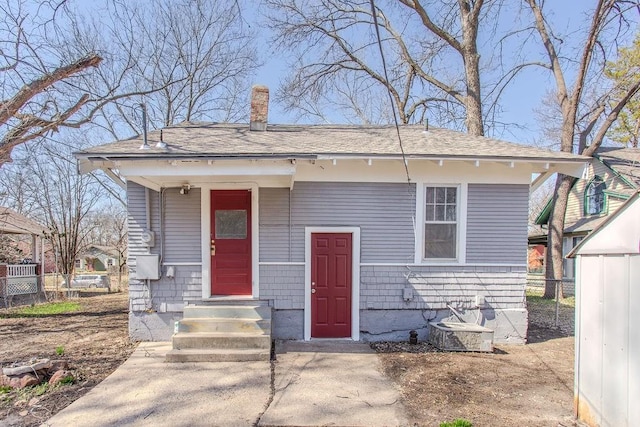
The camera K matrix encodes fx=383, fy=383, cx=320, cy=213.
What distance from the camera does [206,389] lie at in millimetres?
4766

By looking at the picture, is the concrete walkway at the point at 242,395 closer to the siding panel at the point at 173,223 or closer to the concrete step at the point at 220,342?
the concrete step at the point at 220,342

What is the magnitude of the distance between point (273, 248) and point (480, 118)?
31.7 ft

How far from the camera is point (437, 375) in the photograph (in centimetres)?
533

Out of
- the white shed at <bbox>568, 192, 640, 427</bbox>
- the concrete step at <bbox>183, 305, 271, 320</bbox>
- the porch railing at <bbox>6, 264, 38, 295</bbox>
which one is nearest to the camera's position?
the white shed at <bbox>568, 192, 640, 427</bbox>

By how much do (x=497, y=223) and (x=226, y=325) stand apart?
17.0 ft

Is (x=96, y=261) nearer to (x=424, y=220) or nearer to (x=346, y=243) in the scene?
(x=346, y=243)

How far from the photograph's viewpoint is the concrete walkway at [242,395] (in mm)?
4012

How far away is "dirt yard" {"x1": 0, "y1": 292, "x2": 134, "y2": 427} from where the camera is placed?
420cm

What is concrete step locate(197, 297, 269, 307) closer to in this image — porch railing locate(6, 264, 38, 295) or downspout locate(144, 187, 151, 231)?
A: downspout locate(144, 187, 151, 231)

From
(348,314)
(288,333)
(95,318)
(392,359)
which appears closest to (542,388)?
(392,359)

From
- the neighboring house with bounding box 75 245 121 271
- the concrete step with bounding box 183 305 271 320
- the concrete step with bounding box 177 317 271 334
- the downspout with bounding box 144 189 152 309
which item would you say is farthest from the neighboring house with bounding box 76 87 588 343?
the neighboring house with bounding box 75 245 121 271

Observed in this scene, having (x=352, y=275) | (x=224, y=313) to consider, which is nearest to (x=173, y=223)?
(x=224, y=313)

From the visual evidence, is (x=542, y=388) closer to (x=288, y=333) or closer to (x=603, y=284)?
(x=603, y=284)

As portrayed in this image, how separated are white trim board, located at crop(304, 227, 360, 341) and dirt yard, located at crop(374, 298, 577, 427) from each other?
740 mm
